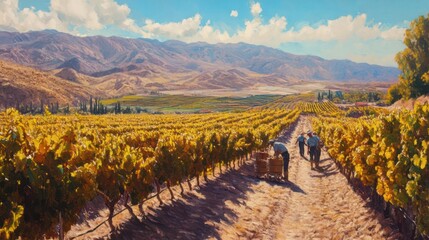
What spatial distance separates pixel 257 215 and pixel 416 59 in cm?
9306

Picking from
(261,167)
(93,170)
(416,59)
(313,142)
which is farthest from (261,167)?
(416,59)

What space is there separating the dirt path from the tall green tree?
82.4 metres

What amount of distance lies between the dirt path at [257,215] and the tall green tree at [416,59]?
3246 inches

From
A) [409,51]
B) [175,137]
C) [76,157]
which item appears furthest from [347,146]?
[409,51]

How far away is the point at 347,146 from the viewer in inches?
826

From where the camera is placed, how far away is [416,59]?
3716 inches

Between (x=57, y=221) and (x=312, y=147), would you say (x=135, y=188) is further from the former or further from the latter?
(x=312, y=147)

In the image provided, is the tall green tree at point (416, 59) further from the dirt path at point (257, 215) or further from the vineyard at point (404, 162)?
the vineyard at point (404, 162)

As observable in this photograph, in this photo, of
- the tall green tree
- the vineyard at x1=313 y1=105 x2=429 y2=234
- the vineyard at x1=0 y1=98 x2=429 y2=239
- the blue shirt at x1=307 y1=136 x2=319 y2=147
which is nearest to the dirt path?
the vineyard at x1=0 y1=98 x2=429 y2=239

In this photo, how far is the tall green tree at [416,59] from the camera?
9275cm

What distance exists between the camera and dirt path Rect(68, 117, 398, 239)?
12477 mm

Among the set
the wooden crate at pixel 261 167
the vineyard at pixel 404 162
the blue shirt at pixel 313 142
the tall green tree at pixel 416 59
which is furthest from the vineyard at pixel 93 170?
the tall green tree at pixel 416 59

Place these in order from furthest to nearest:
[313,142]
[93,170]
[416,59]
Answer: [416,59] → [313,142] → [93,170]

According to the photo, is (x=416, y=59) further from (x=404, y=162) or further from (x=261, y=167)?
(x=404, y=162)
